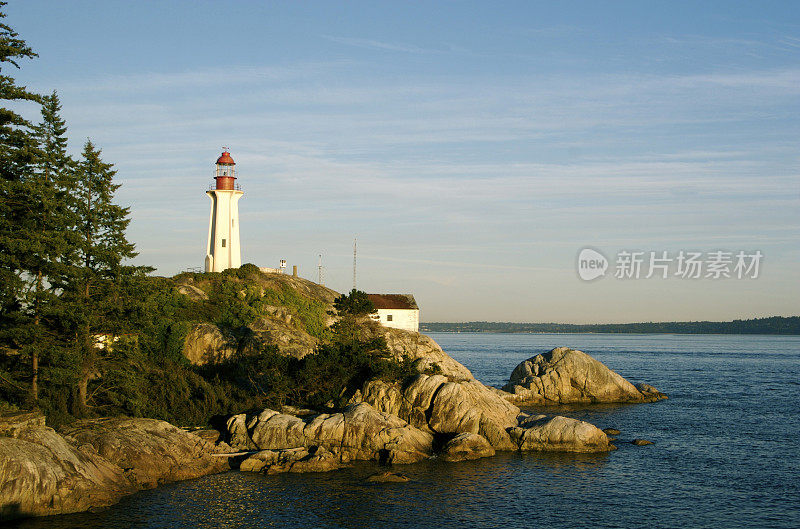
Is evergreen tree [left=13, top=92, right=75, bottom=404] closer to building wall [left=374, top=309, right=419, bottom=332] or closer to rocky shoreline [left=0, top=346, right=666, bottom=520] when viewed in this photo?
rocky shoreline [left=0, top=346, right=666, bottom=520]

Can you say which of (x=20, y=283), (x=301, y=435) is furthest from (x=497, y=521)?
(x=20, y=283)

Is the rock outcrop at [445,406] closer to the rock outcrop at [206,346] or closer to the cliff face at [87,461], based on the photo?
the cliff face at [87,461]

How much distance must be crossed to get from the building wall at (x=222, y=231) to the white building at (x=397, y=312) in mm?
14745

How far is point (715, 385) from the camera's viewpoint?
76125 millimetres

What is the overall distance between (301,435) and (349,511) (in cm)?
951

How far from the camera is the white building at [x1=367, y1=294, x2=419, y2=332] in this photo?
68.8 meters

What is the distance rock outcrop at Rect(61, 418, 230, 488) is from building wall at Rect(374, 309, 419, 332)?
34.6 meters

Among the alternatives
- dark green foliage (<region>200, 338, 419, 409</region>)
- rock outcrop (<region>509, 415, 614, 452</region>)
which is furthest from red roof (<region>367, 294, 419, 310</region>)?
rock outcrop (<region>509, 415, 614, 452</region>)

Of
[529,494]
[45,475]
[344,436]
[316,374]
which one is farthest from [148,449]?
[529,494]

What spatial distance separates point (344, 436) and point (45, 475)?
48.1 ft

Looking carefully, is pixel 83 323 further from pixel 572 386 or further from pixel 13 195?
pixel 572 386

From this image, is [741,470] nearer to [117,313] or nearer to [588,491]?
[588,491]

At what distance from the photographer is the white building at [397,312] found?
226ft

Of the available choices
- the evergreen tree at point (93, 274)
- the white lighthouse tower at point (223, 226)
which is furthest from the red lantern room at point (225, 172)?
the evergreen tree at point (93, 274)
